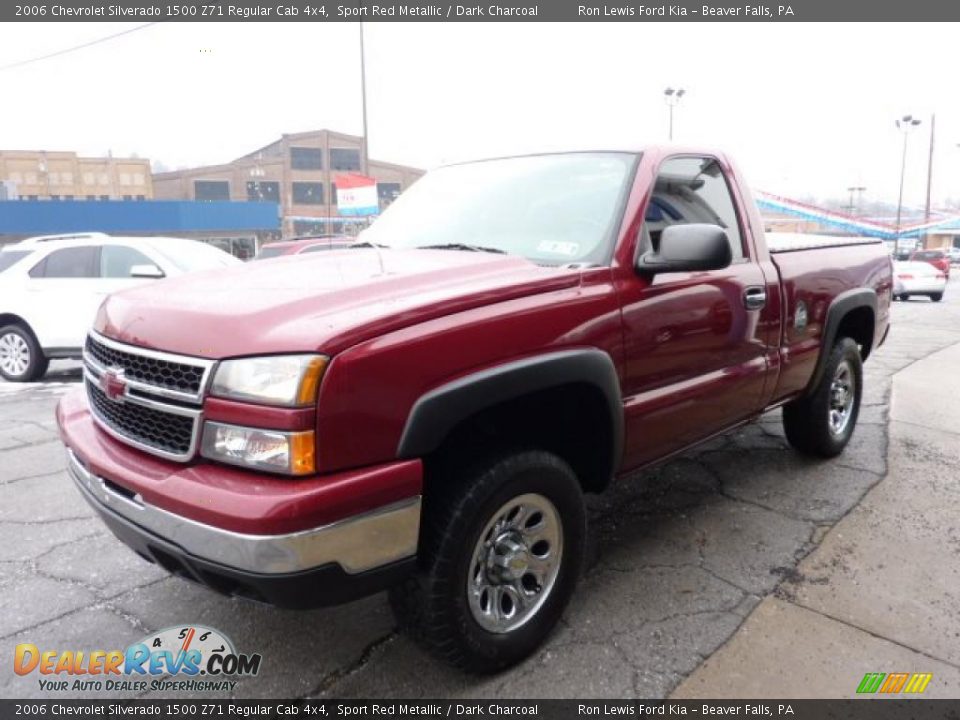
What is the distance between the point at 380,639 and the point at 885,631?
1.90 metres

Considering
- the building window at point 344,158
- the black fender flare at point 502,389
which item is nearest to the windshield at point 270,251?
the black fender flare at point 502,389

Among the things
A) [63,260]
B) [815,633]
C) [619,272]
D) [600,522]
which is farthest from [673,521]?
[63,260]

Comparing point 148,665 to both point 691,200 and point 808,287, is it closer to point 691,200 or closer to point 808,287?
point 691,200

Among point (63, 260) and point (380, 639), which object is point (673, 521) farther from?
point (63, 260)

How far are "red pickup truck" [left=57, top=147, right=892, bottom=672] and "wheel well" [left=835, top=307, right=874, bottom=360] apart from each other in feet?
4.38

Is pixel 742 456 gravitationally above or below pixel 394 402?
below

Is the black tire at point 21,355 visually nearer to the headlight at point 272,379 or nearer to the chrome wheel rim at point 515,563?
the headlight at point 272,379

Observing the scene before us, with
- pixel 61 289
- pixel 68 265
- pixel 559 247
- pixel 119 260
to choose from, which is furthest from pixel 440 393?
pixel 68 265

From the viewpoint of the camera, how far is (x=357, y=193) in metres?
19.6

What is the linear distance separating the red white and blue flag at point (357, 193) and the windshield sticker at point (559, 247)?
17032 millimetres

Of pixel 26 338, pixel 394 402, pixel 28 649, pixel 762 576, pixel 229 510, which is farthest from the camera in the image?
pixel 26 338

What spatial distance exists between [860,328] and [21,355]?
8421mm

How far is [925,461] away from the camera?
175 inches

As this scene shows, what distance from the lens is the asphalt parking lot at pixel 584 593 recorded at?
238cm
